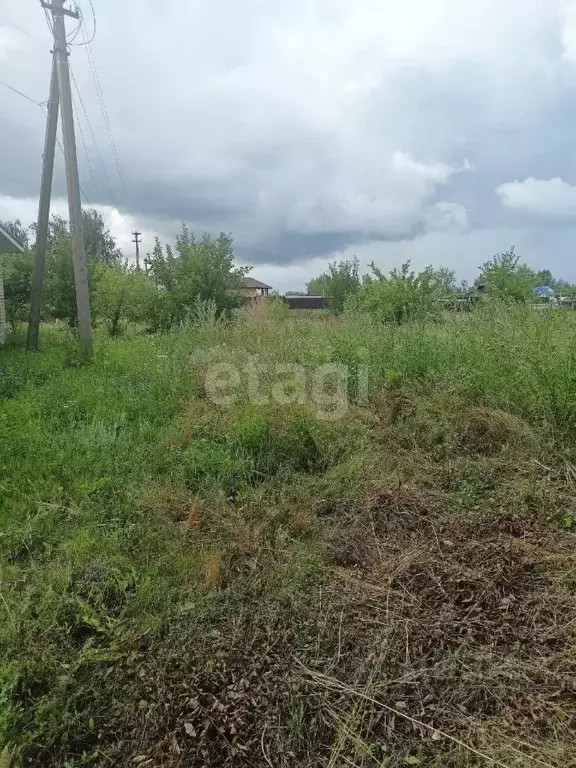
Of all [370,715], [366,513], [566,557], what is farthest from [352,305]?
[370,715]

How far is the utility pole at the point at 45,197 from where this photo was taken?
8.26m

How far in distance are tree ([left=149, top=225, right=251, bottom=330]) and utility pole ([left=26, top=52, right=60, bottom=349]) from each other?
4.69 m

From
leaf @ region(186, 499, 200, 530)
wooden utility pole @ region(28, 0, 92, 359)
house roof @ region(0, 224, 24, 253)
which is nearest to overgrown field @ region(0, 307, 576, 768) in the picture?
leaf @ region(186, 499, 200, 530)

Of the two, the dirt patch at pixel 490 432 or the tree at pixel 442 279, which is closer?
the dirt patch at pixel 490 432

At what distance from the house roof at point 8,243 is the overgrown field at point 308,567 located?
713 centimetres

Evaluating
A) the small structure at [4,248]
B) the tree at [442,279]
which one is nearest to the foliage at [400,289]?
the tree at [442,279]

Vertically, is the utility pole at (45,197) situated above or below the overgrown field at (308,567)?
above

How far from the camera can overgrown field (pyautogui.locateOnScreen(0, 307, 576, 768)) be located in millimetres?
1727

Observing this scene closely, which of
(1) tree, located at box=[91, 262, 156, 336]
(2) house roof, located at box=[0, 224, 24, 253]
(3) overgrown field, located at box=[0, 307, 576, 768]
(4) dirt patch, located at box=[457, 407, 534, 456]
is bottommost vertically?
(3) overgrown field, located at box=[0, 307, 576, 768]

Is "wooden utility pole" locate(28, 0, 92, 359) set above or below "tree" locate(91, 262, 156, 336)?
above

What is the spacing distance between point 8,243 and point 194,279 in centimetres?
502

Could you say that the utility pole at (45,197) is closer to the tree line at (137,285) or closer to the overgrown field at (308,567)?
the tree line at (137,285)

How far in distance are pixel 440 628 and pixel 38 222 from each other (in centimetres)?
1026

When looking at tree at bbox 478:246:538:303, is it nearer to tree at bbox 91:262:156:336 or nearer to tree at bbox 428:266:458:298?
tree at bbox 428:266:458:298
